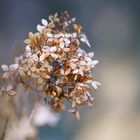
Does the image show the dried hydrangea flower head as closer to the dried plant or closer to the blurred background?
the dried plant

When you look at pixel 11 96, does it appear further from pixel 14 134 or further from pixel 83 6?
pixel 83 6

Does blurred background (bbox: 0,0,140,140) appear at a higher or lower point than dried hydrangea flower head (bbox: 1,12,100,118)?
higher

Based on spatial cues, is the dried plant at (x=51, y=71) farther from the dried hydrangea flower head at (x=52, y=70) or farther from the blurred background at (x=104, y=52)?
the blurred background at (x=104, y=52)

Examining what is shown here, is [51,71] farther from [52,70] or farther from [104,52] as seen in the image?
[104,52]

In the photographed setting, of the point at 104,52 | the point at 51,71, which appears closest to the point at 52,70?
the point at 51,71

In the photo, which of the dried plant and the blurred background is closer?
the dried plant

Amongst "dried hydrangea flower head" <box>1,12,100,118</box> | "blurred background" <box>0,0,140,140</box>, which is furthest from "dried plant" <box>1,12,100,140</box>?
"blurred background" <box>0,0,140,140</box>

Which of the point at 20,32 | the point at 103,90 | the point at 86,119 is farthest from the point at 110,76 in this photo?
the point at 20,32
